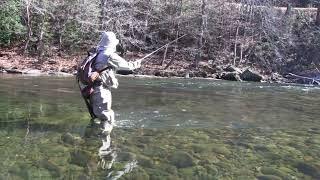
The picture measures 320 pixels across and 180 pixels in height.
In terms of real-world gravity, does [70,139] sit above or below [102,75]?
below

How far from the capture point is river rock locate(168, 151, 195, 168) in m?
6.51

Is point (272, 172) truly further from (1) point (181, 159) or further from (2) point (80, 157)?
(2) point (80, 157)

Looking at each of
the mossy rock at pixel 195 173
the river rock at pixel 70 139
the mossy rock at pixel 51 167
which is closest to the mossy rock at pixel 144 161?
the mossy rock at pixel 195 173

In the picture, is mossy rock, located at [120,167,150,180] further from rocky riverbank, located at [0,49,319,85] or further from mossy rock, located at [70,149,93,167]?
rocky riverbank, located at [0,49,319,85]

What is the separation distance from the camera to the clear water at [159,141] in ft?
20.1

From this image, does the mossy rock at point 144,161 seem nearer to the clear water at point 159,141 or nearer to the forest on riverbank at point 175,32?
the clear water at point 159,141

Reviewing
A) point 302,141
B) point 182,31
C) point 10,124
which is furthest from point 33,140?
point 182,31

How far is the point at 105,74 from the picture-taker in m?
8.90

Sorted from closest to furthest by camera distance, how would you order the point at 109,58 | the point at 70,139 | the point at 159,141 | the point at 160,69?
the point at 70,139
the point at 159,141
the point at 109,58
the point at 160,69

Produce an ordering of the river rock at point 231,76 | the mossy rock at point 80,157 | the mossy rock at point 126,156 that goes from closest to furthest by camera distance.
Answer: the mossy rock at point 80,157
the mossy rock at point 126,156
the river rock at point 231,76

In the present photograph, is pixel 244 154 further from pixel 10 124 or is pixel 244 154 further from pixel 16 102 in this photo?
pixel 16 102

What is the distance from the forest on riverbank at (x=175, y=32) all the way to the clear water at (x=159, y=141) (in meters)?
18.1

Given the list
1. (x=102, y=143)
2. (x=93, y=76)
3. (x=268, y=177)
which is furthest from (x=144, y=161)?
(x=93, y=76)

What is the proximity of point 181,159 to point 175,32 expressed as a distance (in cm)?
2868
